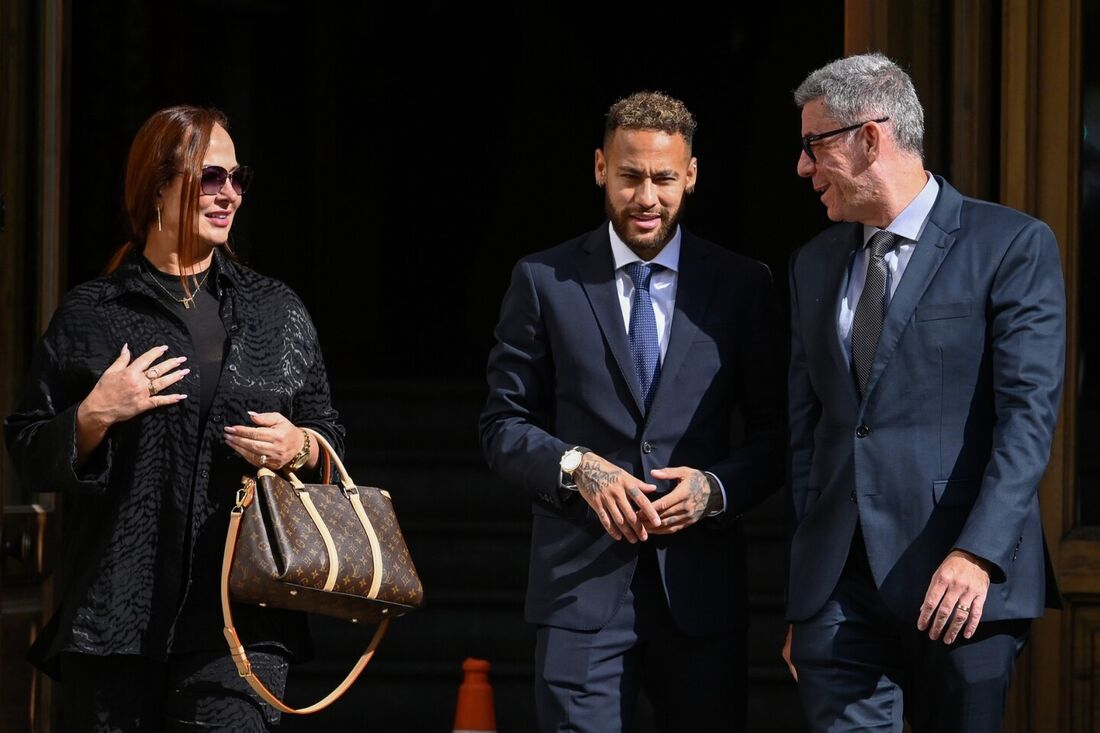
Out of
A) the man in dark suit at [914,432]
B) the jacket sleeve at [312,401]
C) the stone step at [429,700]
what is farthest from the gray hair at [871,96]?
the stone step at [429,700]

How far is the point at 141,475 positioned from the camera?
4.31m

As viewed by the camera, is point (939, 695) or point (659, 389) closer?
point (939, 695)

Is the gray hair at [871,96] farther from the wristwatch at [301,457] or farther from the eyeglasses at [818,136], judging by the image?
the wristwatch at [301,457]

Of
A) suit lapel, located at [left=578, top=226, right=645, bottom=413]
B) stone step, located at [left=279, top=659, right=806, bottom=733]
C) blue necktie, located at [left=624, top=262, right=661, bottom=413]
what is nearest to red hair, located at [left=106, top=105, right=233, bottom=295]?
suit lapel, located at [left=578, top=226, right=645, bottom=413]

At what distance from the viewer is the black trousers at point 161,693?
423 cm

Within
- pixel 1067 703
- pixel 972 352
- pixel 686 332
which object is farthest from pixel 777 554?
pixel 972 352

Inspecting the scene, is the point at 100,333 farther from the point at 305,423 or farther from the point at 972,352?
the point at 972,352

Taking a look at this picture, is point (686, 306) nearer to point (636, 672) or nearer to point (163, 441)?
point (636, 672)

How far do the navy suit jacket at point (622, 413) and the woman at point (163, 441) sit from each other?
0.56m

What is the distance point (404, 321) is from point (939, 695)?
23.9 feet

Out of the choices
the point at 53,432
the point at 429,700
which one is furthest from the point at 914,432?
the point at 429,700

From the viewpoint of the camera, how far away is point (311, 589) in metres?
4.19

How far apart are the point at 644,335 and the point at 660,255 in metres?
0.21

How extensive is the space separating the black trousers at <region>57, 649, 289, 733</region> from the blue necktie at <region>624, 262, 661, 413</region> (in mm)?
1130
